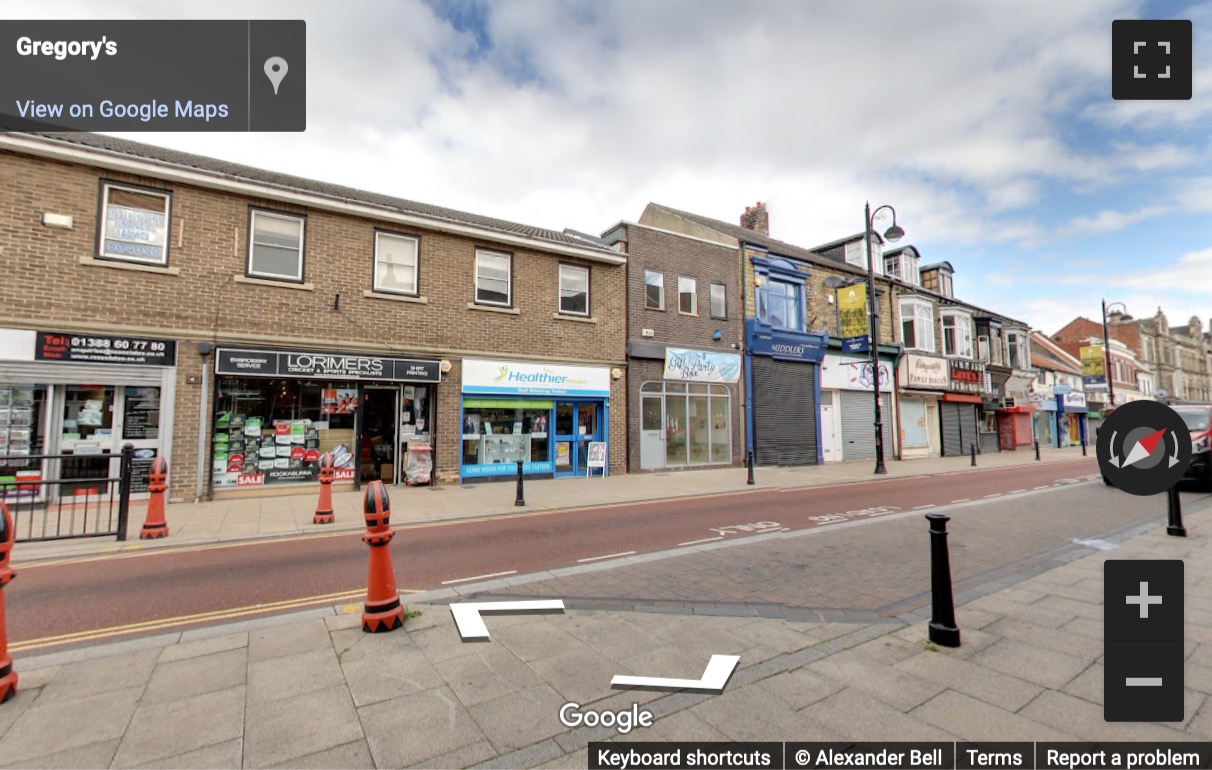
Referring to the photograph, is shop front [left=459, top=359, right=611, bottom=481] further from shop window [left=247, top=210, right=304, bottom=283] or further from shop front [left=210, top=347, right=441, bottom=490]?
shop window [left=247, top=210, right=304, bottom=283]

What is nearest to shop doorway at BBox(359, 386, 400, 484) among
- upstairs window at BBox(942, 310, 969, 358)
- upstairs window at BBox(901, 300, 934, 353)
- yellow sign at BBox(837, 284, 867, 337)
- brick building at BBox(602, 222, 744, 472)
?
brick building at BBox(602, 222, 744, 472)

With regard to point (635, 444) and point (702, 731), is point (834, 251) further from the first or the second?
point (702, 731)

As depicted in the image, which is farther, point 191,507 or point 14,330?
point 191,507

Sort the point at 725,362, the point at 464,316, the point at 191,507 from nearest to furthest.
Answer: the point at 191,507
the point at 464,316
the point at 725,362

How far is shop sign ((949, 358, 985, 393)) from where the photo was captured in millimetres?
27203

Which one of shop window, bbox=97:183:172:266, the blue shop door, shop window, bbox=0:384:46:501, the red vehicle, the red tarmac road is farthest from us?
the blue shop door

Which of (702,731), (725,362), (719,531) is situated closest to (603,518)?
(719,531)

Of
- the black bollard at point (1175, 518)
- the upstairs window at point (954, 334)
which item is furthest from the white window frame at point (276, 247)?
the upstairs window at point (954, 334)

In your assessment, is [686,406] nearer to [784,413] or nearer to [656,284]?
[656,284]

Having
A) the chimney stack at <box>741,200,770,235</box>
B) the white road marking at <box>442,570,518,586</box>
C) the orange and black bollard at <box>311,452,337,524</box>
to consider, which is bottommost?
the white road marking at <box>442,570,518,586</box>

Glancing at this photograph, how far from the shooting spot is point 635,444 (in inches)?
652

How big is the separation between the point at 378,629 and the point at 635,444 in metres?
12.7

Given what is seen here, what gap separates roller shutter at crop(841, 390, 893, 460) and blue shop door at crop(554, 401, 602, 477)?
38.6 feet

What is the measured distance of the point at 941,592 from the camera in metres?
3.84
